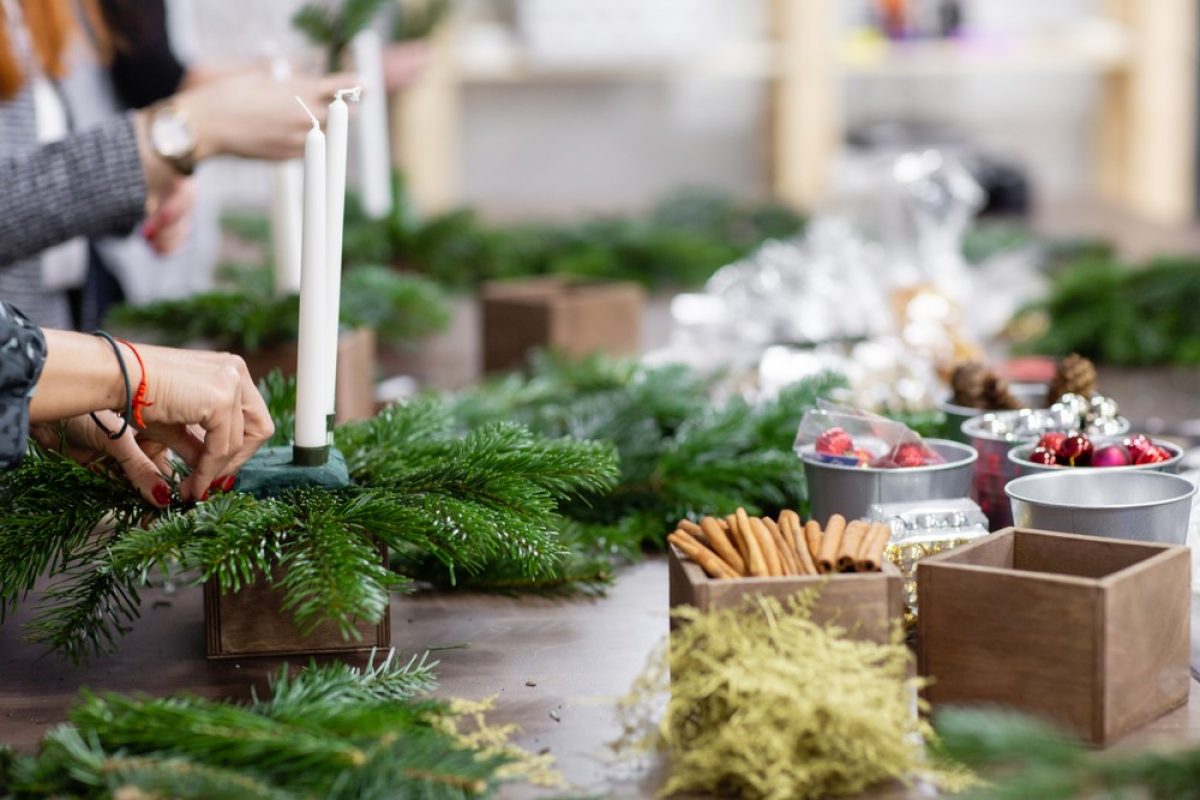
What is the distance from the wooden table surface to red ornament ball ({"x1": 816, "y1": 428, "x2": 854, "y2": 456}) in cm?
13

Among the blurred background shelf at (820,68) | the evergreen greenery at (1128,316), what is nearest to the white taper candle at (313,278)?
the evergreen greenery at (1128,316)

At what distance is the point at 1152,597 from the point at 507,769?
27 cm

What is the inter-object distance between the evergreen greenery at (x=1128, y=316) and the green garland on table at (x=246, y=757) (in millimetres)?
1130

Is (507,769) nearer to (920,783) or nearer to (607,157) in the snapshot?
(920,783)

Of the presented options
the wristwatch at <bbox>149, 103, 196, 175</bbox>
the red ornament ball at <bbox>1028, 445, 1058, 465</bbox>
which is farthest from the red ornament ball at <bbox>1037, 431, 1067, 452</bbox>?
the wristwatch at <bbox>149, 103, 196, 175</bbox>

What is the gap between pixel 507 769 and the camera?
1.96ft

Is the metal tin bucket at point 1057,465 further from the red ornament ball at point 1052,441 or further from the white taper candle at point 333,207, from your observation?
the white taper candle at point 333,207

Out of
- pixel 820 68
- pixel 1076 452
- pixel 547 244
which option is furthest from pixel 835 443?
pixel 820 68

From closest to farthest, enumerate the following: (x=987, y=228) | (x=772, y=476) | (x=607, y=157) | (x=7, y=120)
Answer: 1. (x=772, y=476)
2. (x=7, y=120)
3. (x=987, y=228)
4. (x=607, y=157)

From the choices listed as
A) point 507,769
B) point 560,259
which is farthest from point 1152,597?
point 560,259

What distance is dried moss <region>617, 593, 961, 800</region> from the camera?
1.86 feet

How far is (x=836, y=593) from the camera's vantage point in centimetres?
63

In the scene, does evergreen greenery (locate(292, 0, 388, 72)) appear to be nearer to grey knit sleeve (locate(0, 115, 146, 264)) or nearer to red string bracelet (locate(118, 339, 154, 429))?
grey knit sleeve (locate(0, 115, 146, 264))

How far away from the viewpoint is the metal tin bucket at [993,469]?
0.84 m
